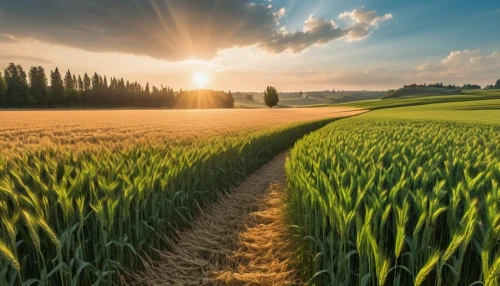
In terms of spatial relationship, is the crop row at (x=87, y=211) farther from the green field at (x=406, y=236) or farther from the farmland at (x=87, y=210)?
the green field at (x=406, y=236)

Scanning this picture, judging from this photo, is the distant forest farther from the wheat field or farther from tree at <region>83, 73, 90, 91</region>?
the wheat field

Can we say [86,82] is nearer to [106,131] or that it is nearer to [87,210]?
[106,131]

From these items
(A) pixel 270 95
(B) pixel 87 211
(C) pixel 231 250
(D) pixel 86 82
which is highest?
(D) pixel 86 82

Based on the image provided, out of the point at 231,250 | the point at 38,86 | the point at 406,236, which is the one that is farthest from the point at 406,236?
the point at 38,86

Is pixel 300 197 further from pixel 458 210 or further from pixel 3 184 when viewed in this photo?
pixel 3 184

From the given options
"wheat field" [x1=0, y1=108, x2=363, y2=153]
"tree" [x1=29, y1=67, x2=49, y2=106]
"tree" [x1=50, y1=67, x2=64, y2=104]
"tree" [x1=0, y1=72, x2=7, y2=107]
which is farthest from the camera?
"tree" [x1=50, y1=67, x2=64, y2=104]

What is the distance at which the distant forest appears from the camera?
83.3 m

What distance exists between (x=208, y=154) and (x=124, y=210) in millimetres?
3416

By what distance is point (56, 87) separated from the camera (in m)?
93.6

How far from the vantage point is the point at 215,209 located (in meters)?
6.35

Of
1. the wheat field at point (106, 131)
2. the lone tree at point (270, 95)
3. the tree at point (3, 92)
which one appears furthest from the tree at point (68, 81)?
the wheat field at point (106, 131)

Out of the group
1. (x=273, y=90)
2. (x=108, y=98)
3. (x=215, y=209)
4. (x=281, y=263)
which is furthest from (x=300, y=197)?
(x=108, y=98)

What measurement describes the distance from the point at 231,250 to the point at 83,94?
4684 inches

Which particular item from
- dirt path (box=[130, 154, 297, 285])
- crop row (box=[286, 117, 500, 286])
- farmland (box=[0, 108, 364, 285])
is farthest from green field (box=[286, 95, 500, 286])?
farmland (box=[0, 108, 364, 285])
